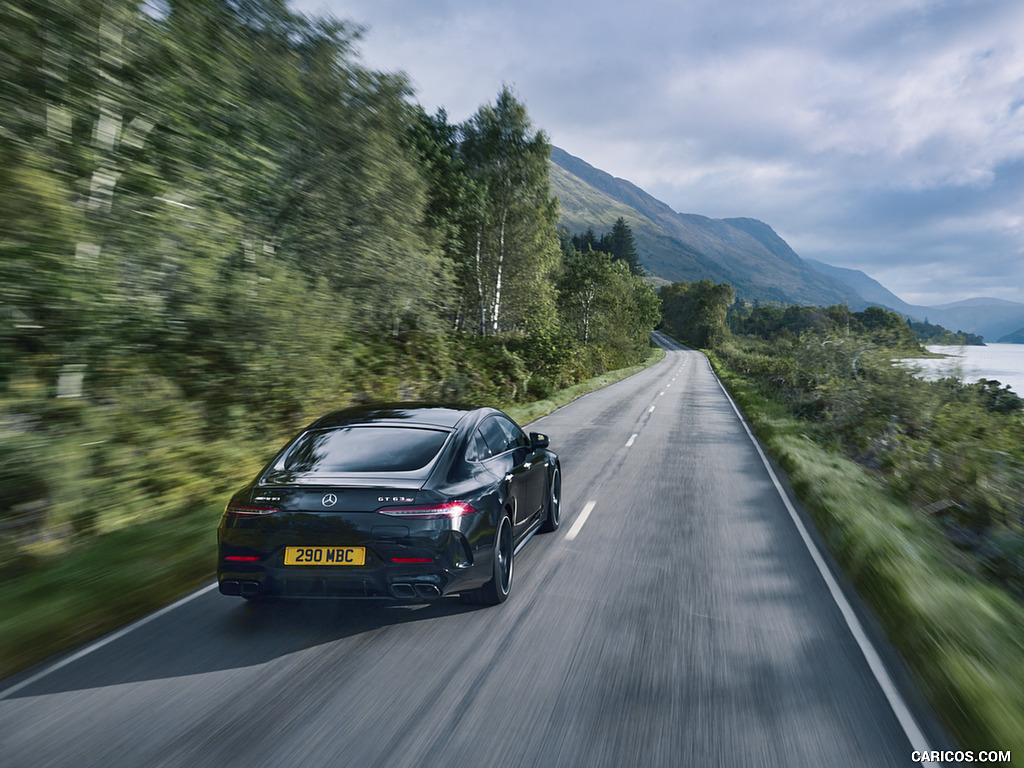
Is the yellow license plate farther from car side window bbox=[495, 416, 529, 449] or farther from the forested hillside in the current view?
the forested hillside

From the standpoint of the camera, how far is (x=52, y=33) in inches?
241

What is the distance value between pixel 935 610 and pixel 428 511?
11.9 feet

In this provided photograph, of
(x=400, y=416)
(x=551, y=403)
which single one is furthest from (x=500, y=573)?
(x=551, y=403)

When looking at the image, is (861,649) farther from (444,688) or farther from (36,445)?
(36,445)

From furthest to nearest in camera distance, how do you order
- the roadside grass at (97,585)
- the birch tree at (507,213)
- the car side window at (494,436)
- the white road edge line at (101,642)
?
the birch tree at (507,213) → the car side window at (494,436) → the roadside grass at (97,585) → the white road edge line at (101,642)

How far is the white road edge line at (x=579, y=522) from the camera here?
679cm

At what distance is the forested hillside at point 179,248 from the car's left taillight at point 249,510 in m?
2.92

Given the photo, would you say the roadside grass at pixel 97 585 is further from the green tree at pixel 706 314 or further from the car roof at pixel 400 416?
the green tree at pixel 706 314

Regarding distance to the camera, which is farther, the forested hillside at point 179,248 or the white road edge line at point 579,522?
the white road edge line at point 579,522

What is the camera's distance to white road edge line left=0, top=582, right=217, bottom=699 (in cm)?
352

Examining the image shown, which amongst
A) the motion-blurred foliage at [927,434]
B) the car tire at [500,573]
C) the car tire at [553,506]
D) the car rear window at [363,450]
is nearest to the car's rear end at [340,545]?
the car rear window at [363,450]

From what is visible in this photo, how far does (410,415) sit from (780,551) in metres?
4.11

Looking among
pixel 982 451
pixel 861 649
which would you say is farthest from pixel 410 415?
pixel 982 451

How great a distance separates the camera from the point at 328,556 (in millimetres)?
3949
